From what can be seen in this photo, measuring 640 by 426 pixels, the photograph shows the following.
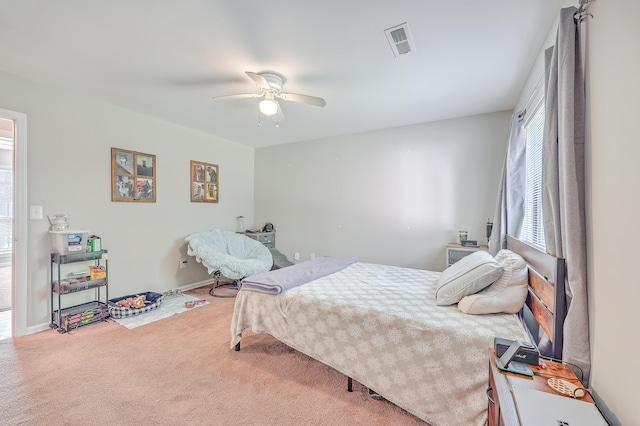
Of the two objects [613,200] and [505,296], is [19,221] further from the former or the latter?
[613,200]

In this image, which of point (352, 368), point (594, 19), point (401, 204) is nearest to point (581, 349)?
point (352, 368)

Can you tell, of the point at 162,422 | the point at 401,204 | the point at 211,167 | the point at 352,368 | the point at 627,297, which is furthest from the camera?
the point at 211,167

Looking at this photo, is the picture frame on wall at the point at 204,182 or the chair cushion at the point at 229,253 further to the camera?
the picture frame on wall at the point at 204,182

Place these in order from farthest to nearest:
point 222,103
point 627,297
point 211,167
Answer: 1. point 211,167
2. point 222,103
3. point 627,297

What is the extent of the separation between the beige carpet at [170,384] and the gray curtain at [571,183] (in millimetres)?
1056

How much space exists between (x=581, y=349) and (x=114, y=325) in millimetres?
3765

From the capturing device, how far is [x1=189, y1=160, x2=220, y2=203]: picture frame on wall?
4297 mm

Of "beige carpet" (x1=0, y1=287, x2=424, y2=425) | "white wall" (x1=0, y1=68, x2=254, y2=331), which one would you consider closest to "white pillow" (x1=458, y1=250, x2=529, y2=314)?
"beige carpet" (x1=0, y1=287, x2=424, y2=425)

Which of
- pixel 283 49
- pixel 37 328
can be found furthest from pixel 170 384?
pixel 283 49

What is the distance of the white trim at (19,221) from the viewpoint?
260 centimetres

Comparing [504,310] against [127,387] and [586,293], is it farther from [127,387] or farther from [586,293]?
[127,387]

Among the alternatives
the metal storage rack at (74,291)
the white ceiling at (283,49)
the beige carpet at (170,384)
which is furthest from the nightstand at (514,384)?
the metal storage rack at (74,291)

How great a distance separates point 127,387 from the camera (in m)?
1.90

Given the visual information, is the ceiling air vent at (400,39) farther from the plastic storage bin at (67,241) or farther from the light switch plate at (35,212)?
the light switch plate at (35,212)
